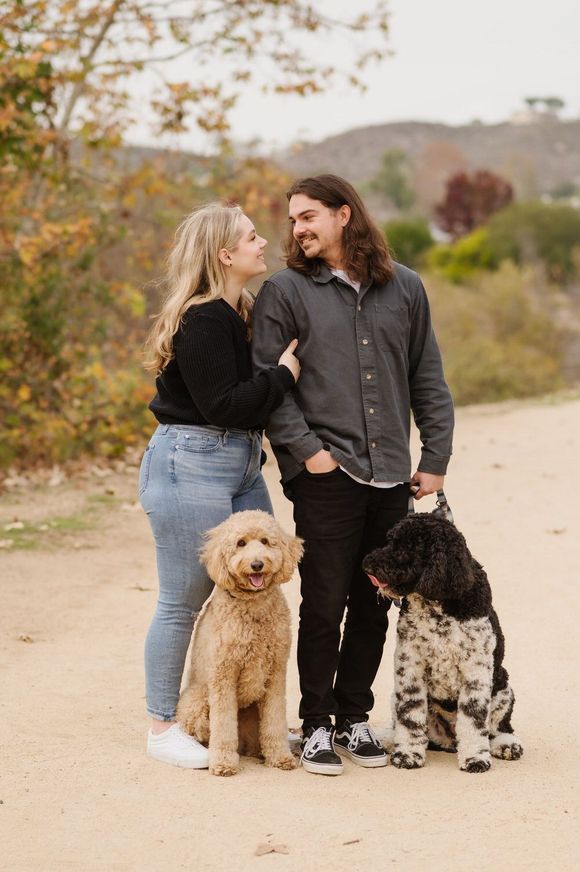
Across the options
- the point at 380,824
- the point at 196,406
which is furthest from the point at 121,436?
the point at 380,824

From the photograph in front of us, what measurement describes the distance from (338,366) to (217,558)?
0.89m

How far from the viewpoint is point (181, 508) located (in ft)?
14.0

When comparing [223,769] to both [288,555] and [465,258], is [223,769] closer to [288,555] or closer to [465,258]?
[288,555]

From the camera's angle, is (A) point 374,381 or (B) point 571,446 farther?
(B) point 571,446

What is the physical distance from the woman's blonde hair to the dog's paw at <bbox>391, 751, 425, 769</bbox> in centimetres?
180

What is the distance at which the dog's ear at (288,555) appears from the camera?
4.14 meters

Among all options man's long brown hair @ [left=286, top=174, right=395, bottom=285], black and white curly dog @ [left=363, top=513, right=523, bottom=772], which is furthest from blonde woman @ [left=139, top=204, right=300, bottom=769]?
black and white curly dog @ [left=363, top=513, right=523, bottom=772]

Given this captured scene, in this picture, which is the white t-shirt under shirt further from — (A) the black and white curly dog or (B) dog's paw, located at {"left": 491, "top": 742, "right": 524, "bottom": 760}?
(B) dog's paw, located at {"left": 491, "top": 742, "right": 524, "bottom": 760}

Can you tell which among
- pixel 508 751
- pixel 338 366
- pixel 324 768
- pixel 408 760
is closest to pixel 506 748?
pixel 508 751

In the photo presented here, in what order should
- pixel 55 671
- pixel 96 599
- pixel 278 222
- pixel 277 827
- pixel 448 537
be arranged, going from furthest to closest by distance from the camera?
pixel 278 222
pixel 96 599
pixel 55 671
pixel 448 537
pixel 277 827

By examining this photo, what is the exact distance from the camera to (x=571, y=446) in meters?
12.5

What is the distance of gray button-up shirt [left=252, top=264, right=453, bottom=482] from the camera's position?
13.9 ft

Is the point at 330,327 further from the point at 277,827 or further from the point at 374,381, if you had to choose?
the point at 277,827

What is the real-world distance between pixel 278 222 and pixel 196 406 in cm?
1559
